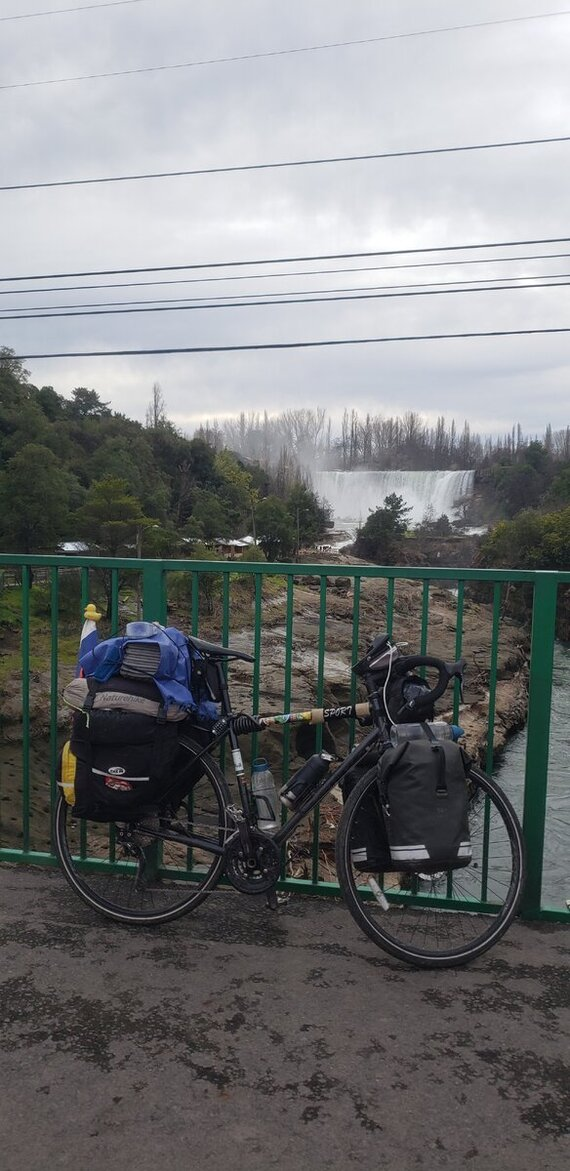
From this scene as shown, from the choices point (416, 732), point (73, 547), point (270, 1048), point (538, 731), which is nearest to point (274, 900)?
point (270, 1048)

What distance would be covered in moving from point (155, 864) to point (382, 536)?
70284mm

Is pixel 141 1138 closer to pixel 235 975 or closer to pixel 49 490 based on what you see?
pixel 235 975

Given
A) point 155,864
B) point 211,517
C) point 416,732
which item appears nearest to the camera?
point 416,732

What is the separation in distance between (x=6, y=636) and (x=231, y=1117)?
113 ft

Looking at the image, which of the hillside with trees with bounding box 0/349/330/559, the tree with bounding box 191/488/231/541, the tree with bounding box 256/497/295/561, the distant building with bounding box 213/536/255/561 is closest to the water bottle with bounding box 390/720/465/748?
the hillside with trees with bounding box 0/349/330/559

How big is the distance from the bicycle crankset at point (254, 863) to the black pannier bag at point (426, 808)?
0.45 metres

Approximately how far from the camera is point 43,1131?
1.86 meters

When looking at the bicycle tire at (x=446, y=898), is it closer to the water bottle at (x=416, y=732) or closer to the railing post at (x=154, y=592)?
the water bottle at (x=416, y=732)

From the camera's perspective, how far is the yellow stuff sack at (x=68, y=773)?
2.75 metres

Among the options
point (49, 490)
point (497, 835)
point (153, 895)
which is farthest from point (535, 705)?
point (49, 490)

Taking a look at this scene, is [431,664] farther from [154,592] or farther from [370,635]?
[370,635]

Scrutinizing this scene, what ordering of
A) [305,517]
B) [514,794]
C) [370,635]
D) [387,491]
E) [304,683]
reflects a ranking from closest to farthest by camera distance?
1. [370,635]
2. [514,794]
3. [304,683]
4. [305,517]
5. [387,491]

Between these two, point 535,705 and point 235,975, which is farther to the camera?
point 535,705

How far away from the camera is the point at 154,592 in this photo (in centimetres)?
322
